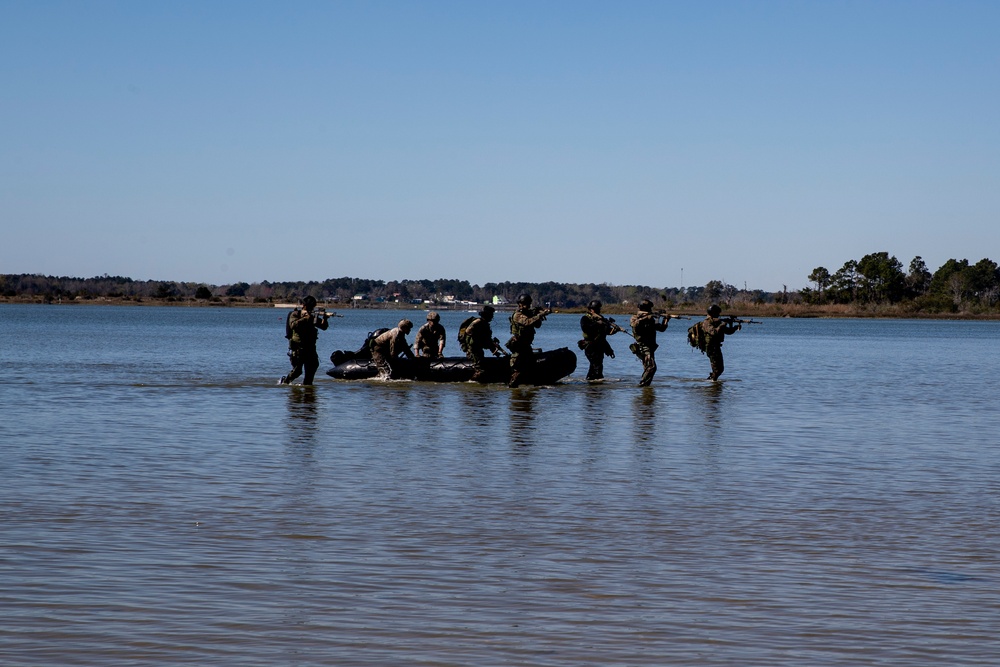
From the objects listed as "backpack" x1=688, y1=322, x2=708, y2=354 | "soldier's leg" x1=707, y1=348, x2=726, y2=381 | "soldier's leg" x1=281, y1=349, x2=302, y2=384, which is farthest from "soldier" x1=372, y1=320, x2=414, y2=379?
"soldier's leg" x1=707, y1=348, x2=726, y2=381

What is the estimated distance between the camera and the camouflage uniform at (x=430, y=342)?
28.5 meters

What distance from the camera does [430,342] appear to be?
28.8m

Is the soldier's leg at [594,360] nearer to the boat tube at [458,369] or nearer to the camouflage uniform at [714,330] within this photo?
the boat tube at [458,369]

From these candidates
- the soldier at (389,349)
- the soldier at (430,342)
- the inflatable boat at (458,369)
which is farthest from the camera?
the soldier at (430,342)

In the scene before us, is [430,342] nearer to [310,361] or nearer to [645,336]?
[310,361]

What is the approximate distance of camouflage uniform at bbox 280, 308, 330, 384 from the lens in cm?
2545

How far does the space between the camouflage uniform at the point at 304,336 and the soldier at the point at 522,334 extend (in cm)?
389

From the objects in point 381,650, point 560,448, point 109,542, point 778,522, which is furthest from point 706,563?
point 560,448

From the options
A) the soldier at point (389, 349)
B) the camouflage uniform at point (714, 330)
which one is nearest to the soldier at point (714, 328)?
the camouflage uniform at point (714, 330)

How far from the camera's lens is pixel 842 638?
7.05 meters

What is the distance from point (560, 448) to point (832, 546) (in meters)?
6.85

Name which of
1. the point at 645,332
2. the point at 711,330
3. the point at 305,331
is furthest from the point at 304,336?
the point at 711,330

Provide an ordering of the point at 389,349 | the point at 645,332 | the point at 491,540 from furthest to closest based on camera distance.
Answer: the point at 389,349
the point at 645,332
the point at 491,540

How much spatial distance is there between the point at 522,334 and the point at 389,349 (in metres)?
3.14
